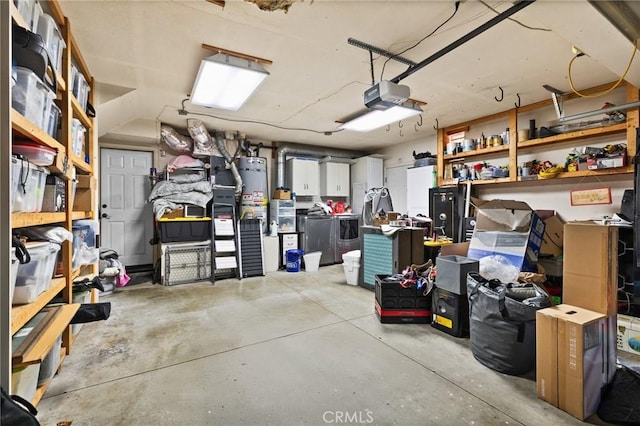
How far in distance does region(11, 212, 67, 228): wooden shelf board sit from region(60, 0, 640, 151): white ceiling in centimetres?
144

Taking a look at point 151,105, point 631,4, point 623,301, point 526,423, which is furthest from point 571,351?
point 151,105

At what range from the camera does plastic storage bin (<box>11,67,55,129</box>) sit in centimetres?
130

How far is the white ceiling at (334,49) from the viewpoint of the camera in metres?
2.01

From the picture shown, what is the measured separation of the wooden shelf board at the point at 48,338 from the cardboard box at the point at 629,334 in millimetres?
3682

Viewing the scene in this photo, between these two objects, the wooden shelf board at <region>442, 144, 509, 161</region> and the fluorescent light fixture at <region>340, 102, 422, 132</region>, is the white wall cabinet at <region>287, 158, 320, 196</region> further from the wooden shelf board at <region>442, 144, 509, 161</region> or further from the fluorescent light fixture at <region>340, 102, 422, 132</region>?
the wooden shelf board at <region>442, 144, 509, 161</region>

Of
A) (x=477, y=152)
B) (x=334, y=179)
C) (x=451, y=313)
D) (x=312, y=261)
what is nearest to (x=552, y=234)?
(x=477, y=152)

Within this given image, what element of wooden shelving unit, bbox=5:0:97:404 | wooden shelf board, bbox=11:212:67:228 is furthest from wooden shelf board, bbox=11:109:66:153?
wooden shelf board, bbox=11:212:67:228

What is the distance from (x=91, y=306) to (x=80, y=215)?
0.96 metres

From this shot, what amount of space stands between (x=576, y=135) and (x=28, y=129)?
5.02 m

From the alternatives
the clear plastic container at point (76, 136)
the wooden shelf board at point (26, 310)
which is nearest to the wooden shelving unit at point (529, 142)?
the clear plastic container at point (76, 136)

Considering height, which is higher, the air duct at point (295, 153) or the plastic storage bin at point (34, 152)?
the air duct at point (295, 153)

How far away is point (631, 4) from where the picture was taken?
1.80 m

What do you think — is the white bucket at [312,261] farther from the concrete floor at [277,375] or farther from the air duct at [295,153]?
the concrete floor at [277,375]

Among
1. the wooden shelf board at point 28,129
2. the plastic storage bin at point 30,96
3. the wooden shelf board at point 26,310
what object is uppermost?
the plastic storage bin at point 30,96
